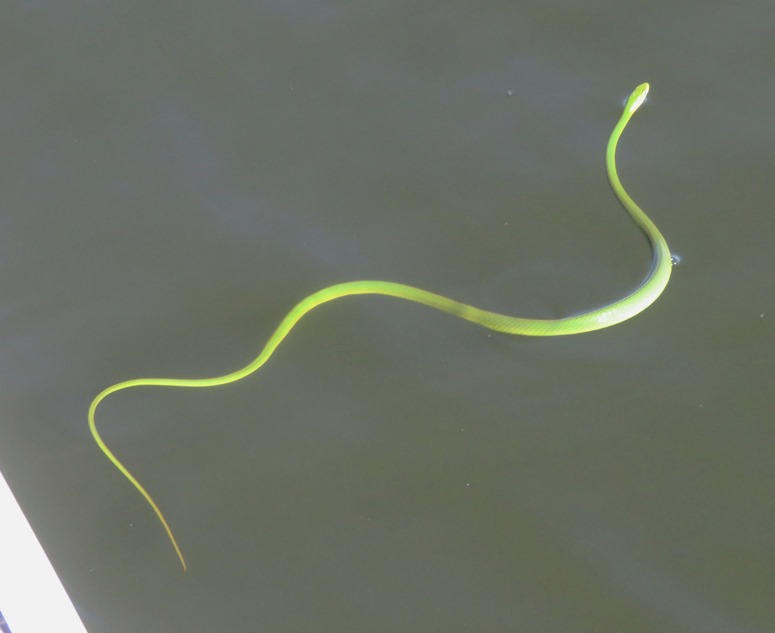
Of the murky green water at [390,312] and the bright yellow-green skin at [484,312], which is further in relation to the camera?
the bright yellow-green skin at [484,312]

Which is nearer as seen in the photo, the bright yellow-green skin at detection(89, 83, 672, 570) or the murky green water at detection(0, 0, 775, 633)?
the murky green water at detection(0, 0, 775, 633)

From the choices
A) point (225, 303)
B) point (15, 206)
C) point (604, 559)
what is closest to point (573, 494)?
point (604, 559)

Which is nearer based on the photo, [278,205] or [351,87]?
[278,205]

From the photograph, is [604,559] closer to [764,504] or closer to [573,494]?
[573,494]

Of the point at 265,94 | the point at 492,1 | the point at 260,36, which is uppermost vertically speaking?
the point at 492,1
